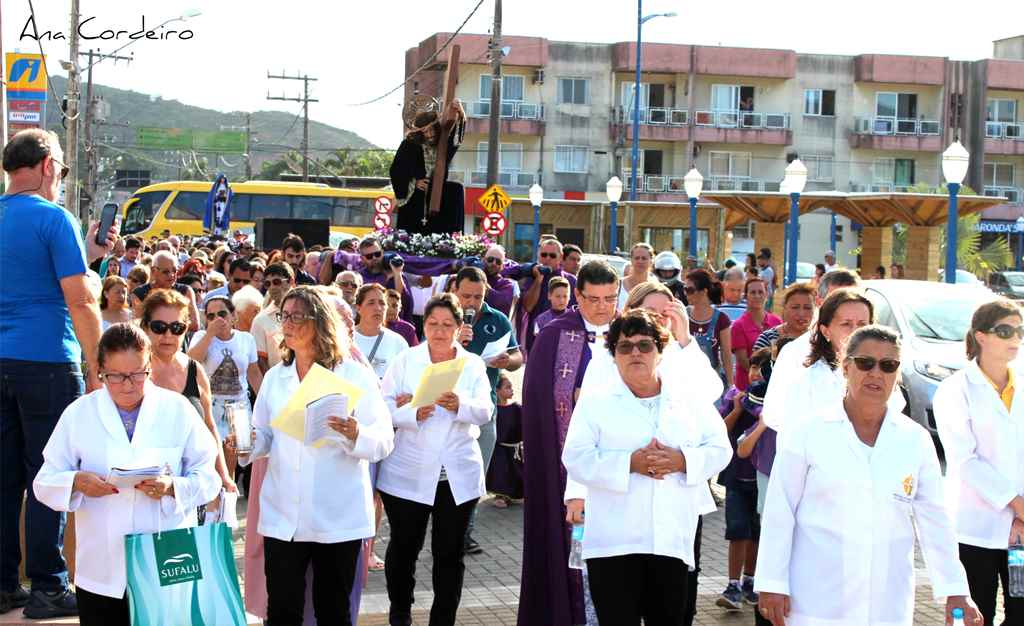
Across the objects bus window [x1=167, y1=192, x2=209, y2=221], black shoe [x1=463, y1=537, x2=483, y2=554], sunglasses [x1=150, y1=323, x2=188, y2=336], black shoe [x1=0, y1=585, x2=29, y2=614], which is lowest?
black shoe [x1=463, y1=537, x2=483, y2=554]

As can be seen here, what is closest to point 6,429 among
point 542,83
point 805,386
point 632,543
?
point 632,543

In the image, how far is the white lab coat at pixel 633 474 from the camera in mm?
5223

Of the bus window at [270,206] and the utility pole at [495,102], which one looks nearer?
the utility pole at [495,102]

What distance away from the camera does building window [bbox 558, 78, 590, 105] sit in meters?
57.3

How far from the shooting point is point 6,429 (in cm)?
630

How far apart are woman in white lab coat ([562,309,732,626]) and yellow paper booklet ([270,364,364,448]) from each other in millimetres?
1033

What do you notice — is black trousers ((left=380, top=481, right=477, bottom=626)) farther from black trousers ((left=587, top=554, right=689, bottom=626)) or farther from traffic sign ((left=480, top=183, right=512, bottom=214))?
traffic sign ((left=480, top=183, right=512, bottom=214))

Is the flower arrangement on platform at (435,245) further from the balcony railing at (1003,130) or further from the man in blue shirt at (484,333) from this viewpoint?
the balcony railing at (1003,130)

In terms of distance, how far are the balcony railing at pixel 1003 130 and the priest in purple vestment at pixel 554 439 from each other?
188ft

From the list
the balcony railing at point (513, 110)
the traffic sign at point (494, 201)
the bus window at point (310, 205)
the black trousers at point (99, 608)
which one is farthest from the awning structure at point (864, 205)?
the balcony railing at point (513, 110)

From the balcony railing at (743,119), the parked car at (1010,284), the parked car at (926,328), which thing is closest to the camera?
the parked car at (926,328)

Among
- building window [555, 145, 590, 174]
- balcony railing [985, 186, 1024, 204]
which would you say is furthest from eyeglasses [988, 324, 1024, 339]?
balcony railing [985, 186, 1024, 204]

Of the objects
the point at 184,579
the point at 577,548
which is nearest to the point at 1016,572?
the point at 577,548

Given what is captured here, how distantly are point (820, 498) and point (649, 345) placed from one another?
1.01m
